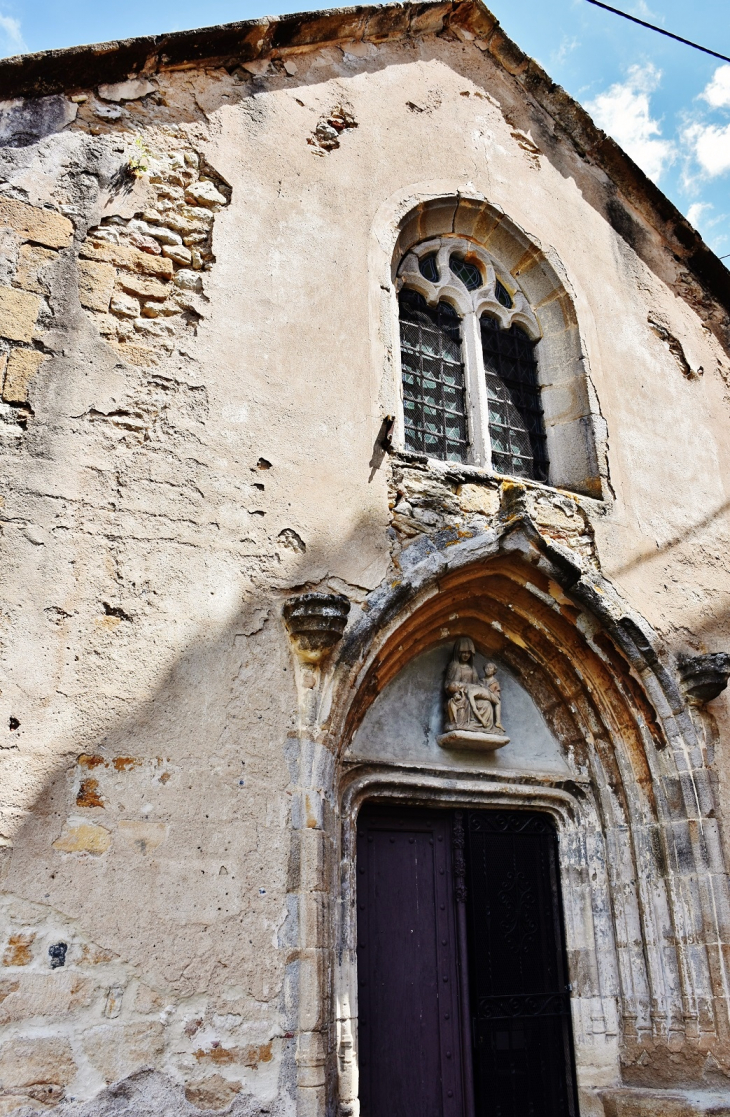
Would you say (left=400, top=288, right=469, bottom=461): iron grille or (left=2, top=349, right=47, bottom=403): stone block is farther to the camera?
(left=400, top=288, right=469, bottom=461): iron grille

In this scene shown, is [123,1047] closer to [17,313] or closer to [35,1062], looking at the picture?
[35,1062]

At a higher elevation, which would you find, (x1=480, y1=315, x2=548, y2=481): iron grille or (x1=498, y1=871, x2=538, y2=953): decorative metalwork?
(x1=480, y1=315, x2=548, y2=481): iron grille

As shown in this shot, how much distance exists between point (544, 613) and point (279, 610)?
1.73 metres

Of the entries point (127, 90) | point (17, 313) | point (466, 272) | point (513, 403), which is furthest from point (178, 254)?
point (513, 403)

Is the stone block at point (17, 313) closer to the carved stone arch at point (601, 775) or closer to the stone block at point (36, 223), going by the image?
the stone block at point (36, 223)

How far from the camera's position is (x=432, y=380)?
17.7 ft

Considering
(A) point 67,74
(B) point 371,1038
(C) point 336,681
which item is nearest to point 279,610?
(C) point 336,681

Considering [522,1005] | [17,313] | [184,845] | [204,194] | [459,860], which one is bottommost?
[522,1005]

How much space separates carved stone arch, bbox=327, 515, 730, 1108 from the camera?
4332 millimetres

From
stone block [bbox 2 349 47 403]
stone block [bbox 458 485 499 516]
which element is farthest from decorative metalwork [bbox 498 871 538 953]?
stone block [bbox 2 349 47 403]

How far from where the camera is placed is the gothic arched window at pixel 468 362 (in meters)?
5.31

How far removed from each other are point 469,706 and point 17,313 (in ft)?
9.62

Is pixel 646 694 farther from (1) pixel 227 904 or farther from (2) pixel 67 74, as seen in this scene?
(2) pixel 67 74

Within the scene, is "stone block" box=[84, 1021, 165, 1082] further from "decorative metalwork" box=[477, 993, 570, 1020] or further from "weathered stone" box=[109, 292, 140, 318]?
"weathered stone" box=[109, 292, 140, 318]
